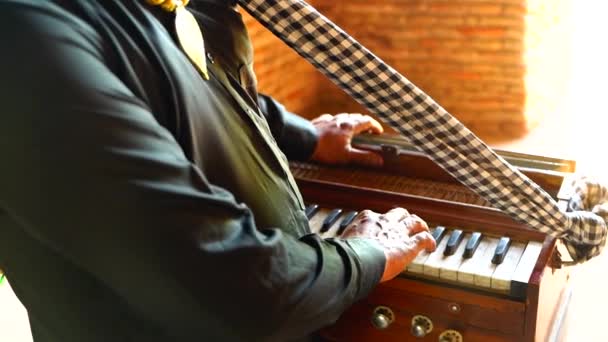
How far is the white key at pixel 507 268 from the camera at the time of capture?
1031 millimetres

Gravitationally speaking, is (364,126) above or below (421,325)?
above

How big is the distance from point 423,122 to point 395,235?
213 millimetres

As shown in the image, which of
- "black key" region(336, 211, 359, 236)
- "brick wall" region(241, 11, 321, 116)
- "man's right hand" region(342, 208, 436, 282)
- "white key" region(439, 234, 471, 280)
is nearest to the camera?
"man's right hand" region(342, 208, 436, 282)

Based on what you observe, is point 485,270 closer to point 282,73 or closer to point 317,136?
point 317,136

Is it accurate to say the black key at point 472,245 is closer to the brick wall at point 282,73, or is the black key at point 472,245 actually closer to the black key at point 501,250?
the black key at point 501,250

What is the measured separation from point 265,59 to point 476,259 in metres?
1.94

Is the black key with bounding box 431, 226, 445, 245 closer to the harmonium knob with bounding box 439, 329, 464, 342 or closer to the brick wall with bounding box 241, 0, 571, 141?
the harmonium knob with bounding box 439, 329, 464, 342

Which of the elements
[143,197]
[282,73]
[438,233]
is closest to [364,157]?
[438,233]

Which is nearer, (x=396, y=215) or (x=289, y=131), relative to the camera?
(x=396, y=215)

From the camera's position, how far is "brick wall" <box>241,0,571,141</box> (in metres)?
3.13

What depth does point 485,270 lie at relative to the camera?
3.47 feet

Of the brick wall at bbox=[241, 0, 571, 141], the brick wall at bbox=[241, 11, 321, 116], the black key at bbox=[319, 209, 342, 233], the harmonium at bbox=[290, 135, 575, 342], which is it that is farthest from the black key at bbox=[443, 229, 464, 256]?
the brick wall at bbox=[241, 0, 571, 141]

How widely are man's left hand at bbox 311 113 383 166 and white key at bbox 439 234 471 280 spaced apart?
313 mm

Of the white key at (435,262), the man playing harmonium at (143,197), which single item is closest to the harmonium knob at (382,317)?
the white key at (435,262)
